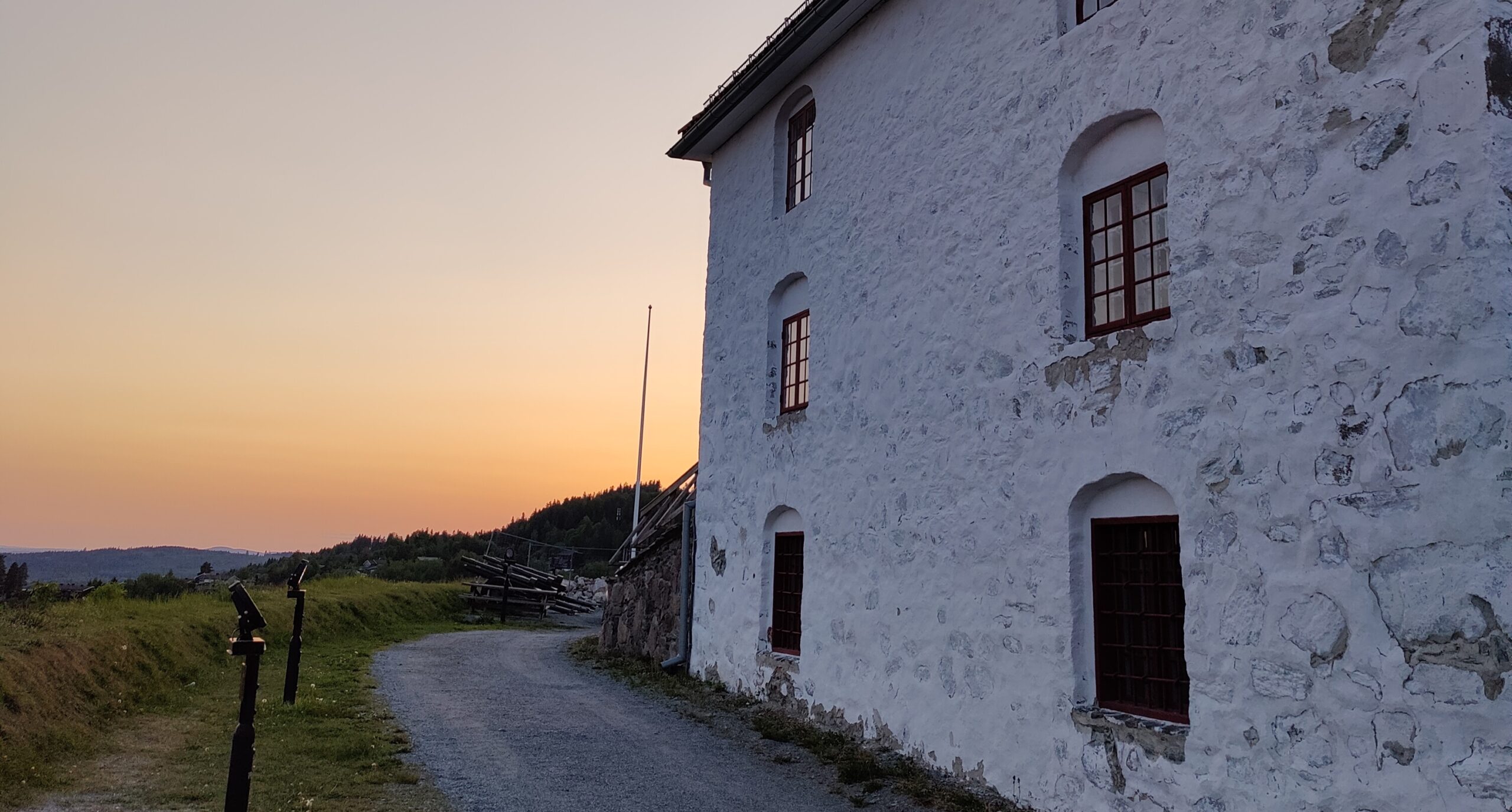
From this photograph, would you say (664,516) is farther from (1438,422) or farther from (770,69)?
(1438,422)

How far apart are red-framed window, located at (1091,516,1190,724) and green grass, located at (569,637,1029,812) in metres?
1.36

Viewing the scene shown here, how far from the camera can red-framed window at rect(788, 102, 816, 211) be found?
12.1m

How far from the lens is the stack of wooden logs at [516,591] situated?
→ 82.4 ft

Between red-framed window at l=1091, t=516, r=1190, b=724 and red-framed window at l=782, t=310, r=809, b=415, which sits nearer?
red-framed window at l=1091, t=516, r=1190, b=724

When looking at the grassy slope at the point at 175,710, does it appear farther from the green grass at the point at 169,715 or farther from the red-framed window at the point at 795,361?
the red-framed window at the point at 795,361

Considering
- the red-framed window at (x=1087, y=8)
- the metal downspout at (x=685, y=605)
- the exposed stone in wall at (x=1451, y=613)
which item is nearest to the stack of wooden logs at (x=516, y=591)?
the metal downspout at (x=685, y=605)

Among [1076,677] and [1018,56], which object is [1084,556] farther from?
[1018,56]

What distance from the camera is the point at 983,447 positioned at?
8.06 metres

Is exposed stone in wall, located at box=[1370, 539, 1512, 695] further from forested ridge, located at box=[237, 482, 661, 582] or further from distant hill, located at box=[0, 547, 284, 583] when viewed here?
distant hill, located at box=[0, 547, 284, 583]

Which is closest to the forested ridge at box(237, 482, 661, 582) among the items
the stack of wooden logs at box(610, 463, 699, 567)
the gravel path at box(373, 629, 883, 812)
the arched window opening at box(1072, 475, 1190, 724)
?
the stack of wooden logs at box(610, 463, 699, 567)

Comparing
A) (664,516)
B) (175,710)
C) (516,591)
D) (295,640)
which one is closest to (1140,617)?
(295,640)

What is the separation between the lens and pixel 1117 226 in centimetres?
730

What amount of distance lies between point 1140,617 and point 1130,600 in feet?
0.50

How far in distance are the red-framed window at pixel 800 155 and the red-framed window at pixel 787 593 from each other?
4.27 meters
